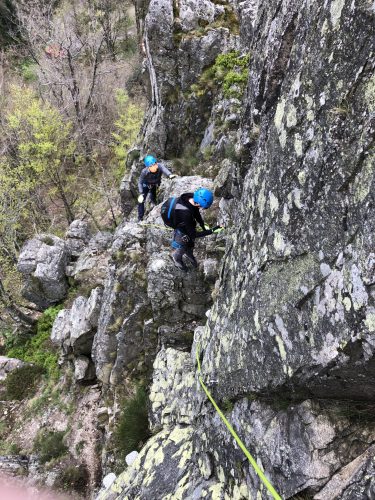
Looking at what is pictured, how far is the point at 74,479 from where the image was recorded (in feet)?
38.0

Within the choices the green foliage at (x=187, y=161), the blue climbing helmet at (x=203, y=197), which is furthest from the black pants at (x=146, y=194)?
the blue climbing helmet at (x=203, y=197)

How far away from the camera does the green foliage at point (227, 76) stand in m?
11.9

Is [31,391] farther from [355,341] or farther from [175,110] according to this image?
[355,341]

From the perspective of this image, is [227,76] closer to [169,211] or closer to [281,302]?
[169,211]

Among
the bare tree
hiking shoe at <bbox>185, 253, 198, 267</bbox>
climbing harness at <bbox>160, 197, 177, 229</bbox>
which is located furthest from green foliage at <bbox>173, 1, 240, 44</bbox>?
the bare tree

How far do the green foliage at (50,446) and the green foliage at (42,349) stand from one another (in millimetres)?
3717

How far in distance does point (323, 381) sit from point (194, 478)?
11.3 ft

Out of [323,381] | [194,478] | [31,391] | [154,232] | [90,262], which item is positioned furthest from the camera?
[90,262]

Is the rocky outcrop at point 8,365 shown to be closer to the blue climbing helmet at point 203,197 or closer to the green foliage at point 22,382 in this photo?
the green foliage at point 22,382

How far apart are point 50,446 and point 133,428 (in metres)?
5.31

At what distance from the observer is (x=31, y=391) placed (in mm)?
16438

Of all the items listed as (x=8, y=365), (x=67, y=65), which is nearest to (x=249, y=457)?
(x=8, y=365)

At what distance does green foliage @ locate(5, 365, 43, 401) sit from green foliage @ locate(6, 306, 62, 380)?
449 mm

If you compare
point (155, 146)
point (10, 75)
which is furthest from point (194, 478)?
point (10, 75)
